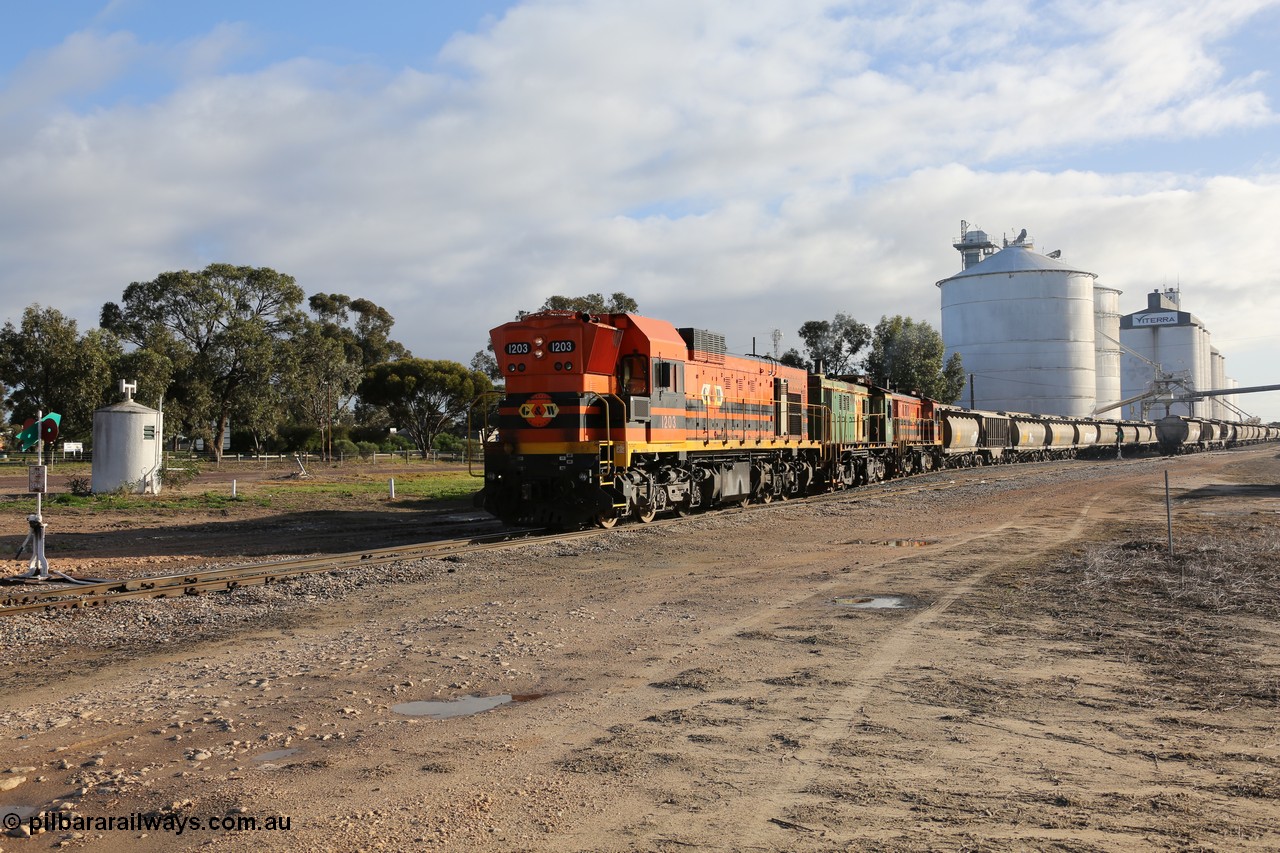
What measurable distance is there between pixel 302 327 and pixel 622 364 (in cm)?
5000

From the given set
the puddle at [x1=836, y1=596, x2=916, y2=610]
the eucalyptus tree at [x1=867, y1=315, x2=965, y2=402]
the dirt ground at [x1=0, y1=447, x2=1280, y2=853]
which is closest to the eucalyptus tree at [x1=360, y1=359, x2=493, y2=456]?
the eucalyptus tree at [x1=867, y1=315, x2=965, y2=402]

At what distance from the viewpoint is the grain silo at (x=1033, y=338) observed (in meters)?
94.9

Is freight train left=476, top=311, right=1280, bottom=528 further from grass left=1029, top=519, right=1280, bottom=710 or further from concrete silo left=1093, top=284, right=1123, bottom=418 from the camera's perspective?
concrete silo left=1093, top=284, right=1123, bottom=418

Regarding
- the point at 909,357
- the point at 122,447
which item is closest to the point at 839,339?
the point at 909,357

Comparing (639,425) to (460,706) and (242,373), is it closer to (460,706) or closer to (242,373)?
(460,706)

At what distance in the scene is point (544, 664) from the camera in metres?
8.20

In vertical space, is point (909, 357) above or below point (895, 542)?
above

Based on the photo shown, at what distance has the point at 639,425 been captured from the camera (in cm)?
1888

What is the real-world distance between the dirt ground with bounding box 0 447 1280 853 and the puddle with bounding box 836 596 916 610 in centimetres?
17

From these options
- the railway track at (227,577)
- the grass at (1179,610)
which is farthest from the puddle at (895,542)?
the railway track at (227,577)

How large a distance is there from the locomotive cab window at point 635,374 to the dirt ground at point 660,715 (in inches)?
250

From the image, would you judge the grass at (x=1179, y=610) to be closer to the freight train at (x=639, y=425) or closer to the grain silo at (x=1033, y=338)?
the freight train at (x=639, y=425)

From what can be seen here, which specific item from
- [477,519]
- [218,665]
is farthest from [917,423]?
[218,665]

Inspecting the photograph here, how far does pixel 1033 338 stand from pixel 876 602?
9280cm
